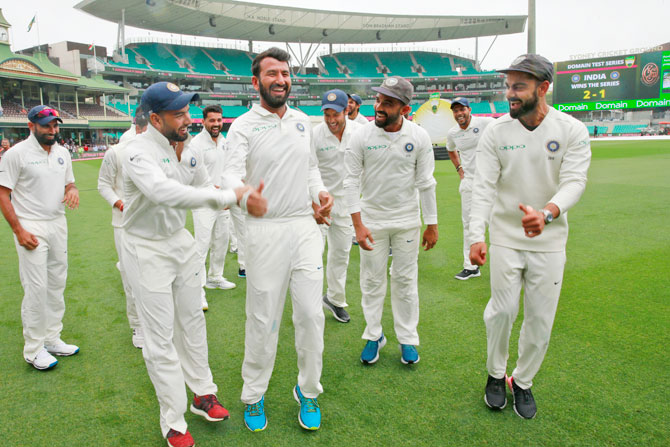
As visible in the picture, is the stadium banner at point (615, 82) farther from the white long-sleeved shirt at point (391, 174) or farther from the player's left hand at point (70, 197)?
the player's left hand at point (70, 197)

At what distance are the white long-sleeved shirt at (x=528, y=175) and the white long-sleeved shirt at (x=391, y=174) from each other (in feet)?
2.30

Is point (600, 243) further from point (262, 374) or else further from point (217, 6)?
point (217, 6)

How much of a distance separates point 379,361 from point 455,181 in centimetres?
1416

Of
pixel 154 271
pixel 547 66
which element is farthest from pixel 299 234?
pixel 547 66

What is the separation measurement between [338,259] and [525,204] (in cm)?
265

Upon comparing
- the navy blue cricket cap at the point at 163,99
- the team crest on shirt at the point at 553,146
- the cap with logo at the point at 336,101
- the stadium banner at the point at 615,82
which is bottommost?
the team crest on shirt at the point at 553,146

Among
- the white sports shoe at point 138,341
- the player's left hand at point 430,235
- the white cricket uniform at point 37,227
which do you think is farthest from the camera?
the white sports shoe at point 138,341

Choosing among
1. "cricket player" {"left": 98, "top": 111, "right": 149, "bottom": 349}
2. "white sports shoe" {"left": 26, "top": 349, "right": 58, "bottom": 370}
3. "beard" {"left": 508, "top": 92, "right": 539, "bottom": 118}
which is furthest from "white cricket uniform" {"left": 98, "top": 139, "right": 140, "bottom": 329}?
"beard" {"left": 508, "top": 92, "right": 539, "bottom": 118}

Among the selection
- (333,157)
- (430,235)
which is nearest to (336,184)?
(333,157)

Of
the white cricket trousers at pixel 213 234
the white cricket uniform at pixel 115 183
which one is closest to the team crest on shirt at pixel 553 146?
the white cricket uniform at pixel 115 183

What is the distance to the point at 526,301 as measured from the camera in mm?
3213

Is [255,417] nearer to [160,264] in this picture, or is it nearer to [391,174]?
[160,264]

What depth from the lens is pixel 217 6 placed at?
4556 centimetres

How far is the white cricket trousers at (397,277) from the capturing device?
395cm
